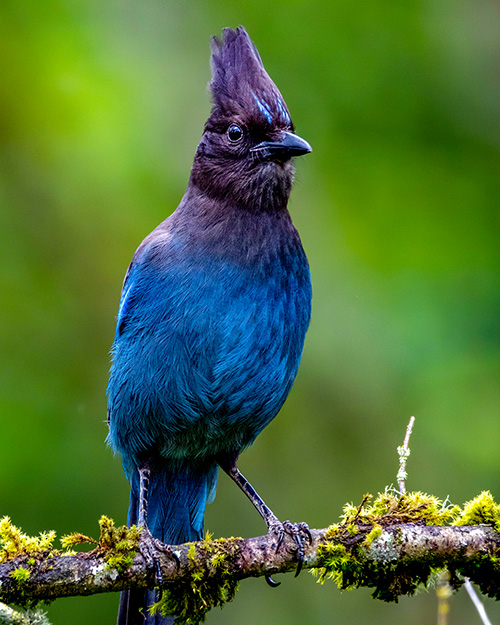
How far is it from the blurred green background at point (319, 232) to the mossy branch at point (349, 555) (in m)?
2.50

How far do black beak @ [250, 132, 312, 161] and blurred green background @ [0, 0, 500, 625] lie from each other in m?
2.12

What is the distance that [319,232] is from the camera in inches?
291

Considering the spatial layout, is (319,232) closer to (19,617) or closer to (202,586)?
(202,586)

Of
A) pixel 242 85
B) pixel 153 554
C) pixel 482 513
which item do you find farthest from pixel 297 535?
pixel 242 85

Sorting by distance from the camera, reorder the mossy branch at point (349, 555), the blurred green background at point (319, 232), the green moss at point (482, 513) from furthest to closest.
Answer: the blurred green background at point (319, 232) → the green moss at point (482, 513) → the mossy branch at point (349, 555)

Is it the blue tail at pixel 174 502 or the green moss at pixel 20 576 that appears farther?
the blue tail at pixel 174 502

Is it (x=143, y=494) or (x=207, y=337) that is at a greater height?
(x=207, y=337)

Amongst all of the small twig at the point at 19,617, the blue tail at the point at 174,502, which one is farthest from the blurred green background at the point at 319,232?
the small twig at the point at 19,617

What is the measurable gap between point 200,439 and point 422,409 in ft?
8.04

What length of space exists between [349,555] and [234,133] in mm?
2368

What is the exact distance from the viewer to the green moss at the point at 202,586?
13.3ft

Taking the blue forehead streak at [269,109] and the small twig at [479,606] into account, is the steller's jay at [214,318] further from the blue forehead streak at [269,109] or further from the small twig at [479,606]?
the small twig at [479,606]

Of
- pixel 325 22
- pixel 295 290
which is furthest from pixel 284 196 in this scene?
pixel 325 22

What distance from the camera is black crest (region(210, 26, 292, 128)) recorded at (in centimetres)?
498
